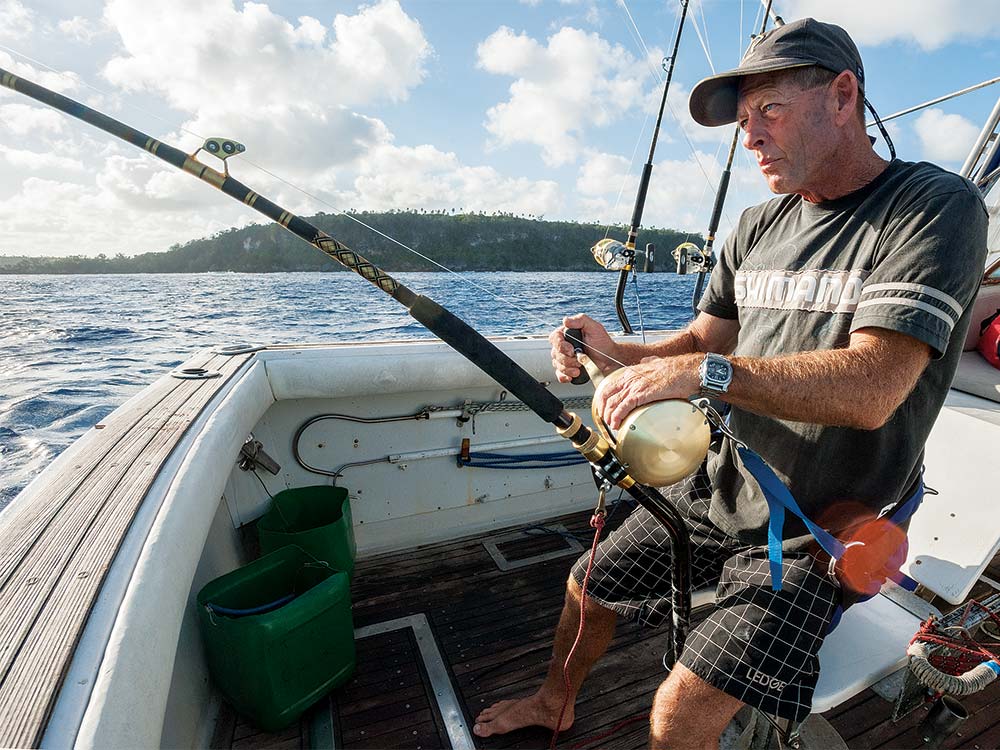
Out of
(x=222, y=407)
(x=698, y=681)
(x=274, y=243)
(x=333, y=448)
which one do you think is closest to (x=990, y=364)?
(x=698, y=681)

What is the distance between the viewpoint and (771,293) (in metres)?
1.61

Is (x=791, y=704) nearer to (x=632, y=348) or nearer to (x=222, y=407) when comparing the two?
(x=632, y=348)

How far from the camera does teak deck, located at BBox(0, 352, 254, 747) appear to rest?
0.85m

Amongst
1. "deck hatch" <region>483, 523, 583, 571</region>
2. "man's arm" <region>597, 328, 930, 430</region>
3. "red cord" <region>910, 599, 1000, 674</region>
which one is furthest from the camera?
"deck hatch" <region>483, 523, 583, 571</region>

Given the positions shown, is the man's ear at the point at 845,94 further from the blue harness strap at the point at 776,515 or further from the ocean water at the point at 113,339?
the ocean water at the point at 113,339

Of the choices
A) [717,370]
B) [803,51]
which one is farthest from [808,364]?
[803,51]

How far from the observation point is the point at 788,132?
1.42 meters

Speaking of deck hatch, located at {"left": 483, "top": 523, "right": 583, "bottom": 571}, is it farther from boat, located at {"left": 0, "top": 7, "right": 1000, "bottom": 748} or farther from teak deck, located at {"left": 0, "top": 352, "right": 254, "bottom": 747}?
teak deck, located at {"left": 0, "top": 352, "right": 254, "bottom": 747}

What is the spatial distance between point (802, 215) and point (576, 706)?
1.85 meters

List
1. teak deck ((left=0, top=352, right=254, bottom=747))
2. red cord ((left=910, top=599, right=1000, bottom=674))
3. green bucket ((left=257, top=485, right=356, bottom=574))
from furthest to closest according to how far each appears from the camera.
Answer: green bucket ((left=257, top=485, right=356, bottom=574)) → red cord ((left=910, top=599, right=1000, bottom=674)) → teak deck ((left=0, top=352, right=254, bottom=747))

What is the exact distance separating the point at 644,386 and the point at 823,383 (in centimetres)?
37

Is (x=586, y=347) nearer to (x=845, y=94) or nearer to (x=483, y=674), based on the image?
(x=845, y=94)

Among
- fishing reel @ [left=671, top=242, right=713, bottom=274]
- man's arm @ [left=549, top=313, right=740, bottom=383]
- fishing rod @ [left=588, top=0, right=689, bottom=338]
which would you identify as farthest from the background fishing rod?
man's arm @ [left=549, top=313, right=740, bottom=383]

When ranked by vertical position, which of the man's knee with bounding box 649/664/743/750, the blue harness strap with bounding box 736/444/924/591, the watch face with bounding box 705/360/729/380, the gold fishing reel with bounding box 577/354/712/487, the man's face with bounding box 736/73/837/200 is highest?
the man's face with bounding box 736/73/837/200
